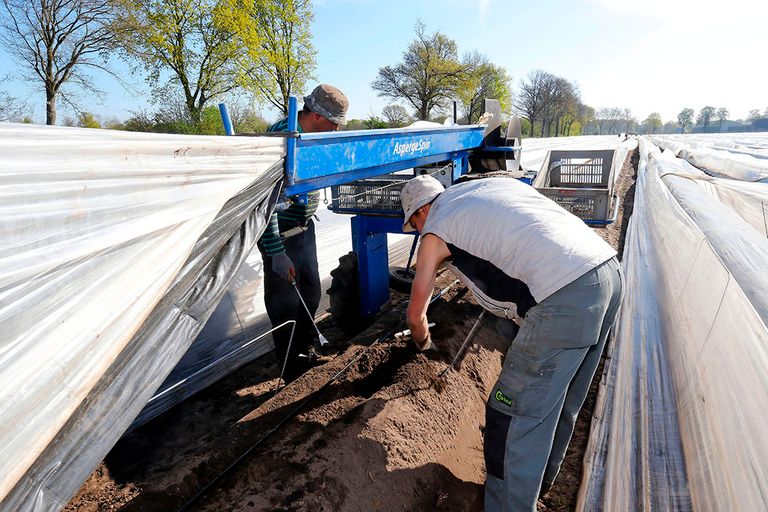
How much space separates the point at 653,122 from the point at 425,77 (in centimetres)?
9601

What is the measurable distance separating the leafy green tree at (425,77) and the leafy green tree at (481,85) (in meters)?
0.63

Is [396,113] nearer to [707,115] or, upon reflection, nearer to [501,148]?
[501,148]

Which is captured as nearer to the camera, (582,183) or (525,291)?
(525,291)

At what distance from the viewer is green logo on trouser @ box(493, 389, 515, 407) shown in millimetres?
2027

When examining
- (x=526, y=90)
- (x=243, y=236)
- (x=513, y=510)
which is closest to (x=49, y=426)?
(x=243, y=236)

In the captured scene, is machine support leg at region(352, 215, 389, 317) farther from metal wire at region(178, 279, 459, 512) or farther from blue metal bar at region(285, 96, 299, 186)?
blue metal bar at region(285, 96, 299, 186)

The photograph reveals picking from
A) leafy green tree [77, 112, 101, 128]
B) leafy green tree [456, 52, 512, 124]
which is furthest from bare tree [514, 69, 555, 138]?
leafy green tree [77, 112, 101, 128]

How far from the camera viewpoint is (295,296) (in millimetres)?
3857

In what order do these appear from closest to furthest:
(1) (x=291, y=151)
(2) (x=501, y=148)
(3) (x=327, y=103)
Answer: (1) (x=291, y=151), (3) (x=327, y=103), (2) (x=501, y=148)

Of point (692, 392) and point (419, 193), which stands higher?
point (419, 193)

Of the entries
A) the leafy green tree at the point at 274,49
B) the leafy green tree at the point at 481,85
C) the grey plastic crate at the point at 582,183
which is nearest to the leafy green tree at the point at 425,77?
the leafy green tree at the point at 481,85

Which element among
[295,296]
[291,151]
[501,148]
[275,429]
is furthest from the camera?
[501,148]

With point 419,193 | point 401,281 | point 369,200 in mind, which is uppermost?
point 419,193

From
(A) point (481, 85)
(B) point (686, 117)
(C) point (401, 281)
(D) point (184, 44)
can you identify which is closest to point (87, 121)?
(D) point (184, 44)
